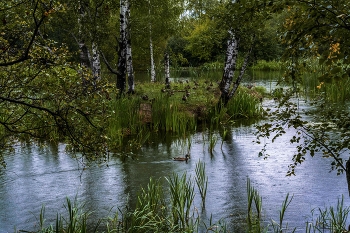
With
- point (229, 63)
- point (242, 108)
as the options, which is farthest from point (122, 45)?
point (242, 108)

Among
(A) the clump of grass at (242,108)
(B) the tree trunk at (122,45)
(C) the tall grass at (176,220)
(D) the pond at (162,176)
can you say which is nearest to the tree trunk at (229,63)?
(A) the clump of grass at (242,108)

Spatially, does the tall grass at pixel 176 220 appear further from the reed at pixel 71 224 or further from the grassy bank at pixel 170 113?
the grassy bank at pixel 170 113

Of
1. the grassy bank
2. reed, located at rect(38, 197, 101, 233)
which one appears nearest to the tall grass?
reed, located at rect(38, 197, 101, 233)

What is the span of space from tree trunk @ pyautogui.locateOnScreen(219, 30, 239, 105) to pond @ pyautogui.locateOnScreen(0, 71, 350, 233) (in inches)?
121

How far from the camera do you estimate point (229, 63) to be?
43.7ft

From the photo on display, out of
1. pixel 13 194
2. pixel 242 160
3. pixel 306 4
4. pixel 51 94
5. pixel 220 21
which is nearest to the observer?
pixel 306 4

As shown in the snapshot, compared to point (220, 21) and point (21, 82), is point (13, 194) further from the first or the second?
point (220, 21)

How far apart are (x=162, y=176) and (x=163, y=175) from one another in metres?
0.10

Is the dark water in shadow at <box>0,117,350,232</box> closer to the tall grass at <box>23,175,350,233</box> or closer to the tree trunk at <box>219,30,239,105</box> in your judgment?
the tall grass at <box>23,175,350,233</box>

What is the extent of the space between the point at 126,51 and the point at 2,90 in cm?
958

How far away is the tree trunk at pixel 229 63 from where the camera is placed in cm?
1279

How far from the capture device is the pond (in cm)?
654

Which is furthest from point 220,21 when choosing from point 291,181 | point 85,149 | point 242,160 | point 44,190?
point 85,149

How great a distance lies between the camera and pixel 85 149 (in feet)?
15.7
